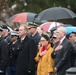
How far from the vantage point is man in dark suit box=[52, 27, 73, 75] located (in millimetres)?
10523

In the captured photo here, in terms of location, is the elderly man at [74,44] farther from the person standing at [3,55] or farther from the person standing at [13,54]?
the person standing at [3,55]

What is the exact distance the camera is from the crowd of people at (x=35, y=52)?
34.9 feet

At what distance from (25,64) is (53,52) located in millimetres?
1267

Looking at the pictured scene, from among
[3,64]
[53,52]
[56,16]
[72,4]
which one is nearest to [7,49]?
[3,64]

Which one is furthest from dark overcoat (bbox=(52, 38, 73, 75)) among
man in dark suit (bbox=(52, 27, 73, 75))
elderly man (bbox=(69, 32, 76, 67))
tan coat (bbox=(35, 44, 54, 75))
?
tan coat (bbox=(35, 44, 54, 75))

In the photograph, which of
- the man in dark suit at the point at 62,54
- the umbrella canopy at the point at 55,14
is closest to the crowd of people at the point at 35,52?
the man in dark suit at the point at 62,54

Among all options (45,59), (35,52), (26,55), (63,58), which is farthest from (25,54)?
(63,58)

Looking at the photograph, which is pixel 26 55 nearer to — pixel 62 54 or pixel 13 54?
pixel 13 54

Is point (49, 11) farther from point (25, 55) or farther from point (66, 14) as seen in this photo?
point (25, 55)

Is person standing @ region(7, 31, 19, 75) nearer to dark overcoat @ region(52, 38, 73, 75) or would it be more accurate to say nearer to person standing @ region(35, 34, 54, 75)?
person standing @ region(35, 34, 54, 75)

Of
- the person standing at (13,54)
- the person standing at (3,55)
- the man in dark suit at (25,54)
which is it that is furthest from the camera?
the person standing at (3,55)

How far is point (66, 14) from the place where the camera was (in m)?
16.2

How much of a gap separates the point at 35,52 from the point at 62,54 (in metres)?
1.40

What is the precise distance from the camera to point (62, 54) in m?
10.7
